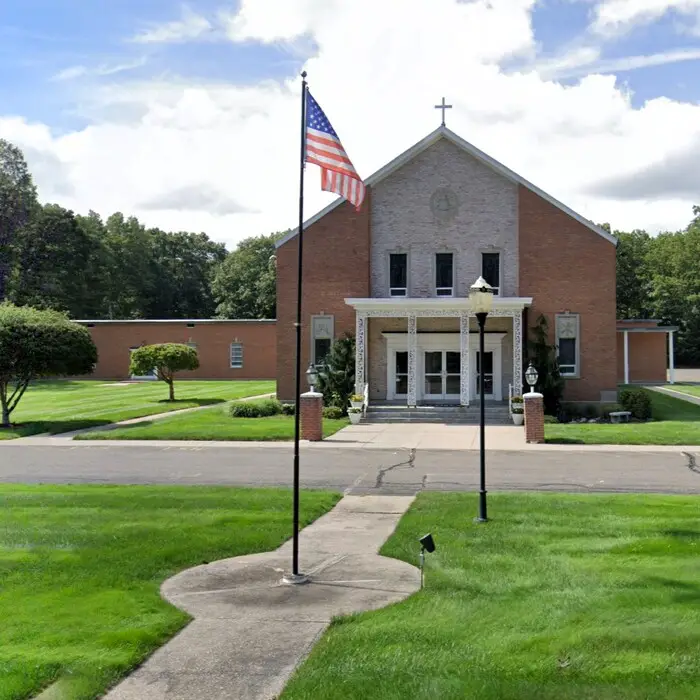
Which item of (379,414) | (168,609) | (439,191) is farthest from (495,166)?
(168,609)

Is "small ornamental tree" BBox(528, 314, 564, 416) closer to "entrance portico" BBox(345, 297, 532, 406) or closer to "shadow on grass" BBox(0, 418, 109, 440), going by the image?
"entrance portico" BBox(345, 297, 532, 406)

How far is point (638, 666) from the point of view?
634cm

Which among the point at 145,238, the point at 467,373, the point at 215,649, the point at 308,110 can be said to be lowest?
the point at 215,649

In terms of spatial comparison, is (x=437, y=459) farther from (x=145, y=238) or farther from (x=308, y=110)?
(x=145, y=238)

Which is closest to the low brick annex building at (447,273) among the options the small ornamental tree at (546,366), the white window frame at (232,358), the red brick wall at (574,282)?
the red brick wall at (574,282)

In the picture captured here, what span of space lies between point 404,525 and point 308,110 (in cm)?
570

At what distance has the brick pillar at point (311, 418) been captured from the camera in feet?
77.5

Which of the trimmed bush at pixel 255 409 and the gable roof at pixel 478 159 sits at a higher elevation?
the gable roof at pixel 478 159

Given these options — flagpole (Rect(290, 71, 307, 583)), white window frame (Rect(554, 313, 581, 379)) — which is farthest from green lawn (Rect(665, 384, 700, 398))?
flagpole (Rect(290, 71, 307, 583))

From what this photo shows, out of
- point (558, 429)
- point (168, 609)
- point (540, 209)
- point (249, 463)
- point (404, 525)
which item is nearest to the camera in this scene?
point (168, 609)

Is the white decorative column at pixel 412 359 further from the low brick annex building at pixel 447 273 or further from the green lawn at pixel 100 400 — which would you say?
the green lawn at pixel 100 400

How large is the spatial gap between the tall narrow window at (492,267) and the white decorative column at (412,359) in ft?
12.5

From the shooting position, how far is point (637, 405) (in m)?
29.3

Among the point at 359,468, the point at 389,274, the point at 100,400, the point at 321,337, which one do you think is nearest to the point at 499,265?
the point at 389,274
